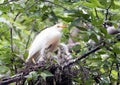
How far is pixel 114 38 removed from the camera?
2.08m

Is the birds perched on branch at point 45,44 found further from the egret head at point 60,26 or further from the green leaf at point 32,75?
the green leaf at point 32,75

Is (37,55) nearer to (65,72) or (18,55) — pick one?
(18,55)

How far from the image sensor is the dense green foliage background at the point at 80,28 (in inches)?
79.7

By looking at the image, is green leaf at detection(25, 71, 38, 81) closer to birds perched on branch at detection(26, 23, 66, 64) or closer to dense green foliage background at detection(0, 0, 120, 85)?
dense green foliage background at detection(0, 0, 120, 85)

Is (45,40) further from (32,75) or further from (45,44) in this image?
(32,75)

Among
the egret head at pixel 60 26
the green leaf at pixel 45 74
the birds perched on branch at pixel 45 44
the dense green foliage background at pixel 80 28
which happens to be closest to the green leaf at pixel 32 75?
the green leaf at pixel 45 74

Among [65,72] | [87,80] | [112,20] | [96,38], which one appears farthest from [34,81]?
[112,20]

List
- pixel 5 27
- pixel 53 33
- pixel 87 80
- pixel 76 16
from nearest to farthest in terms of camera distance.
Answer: pixel 76 16, pixel 87 80, pixel 53 33, pixel 5 27

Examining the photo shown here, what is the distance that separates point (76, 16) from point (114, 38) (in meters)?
0.27

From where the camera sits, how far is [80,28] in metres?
2.09

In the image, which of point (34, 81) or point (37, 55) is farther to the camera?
point (37, 55)

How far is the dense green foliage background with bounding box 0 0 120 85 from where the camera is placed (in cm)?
203

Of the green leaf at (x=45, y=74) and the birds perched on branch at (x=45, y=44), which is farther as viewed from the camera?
A: the birds perched on branch at (x=45, y=44)

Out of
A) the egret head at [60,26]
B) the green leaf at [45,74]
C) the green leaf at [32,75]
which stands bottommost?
the green leaf at [45,74]
